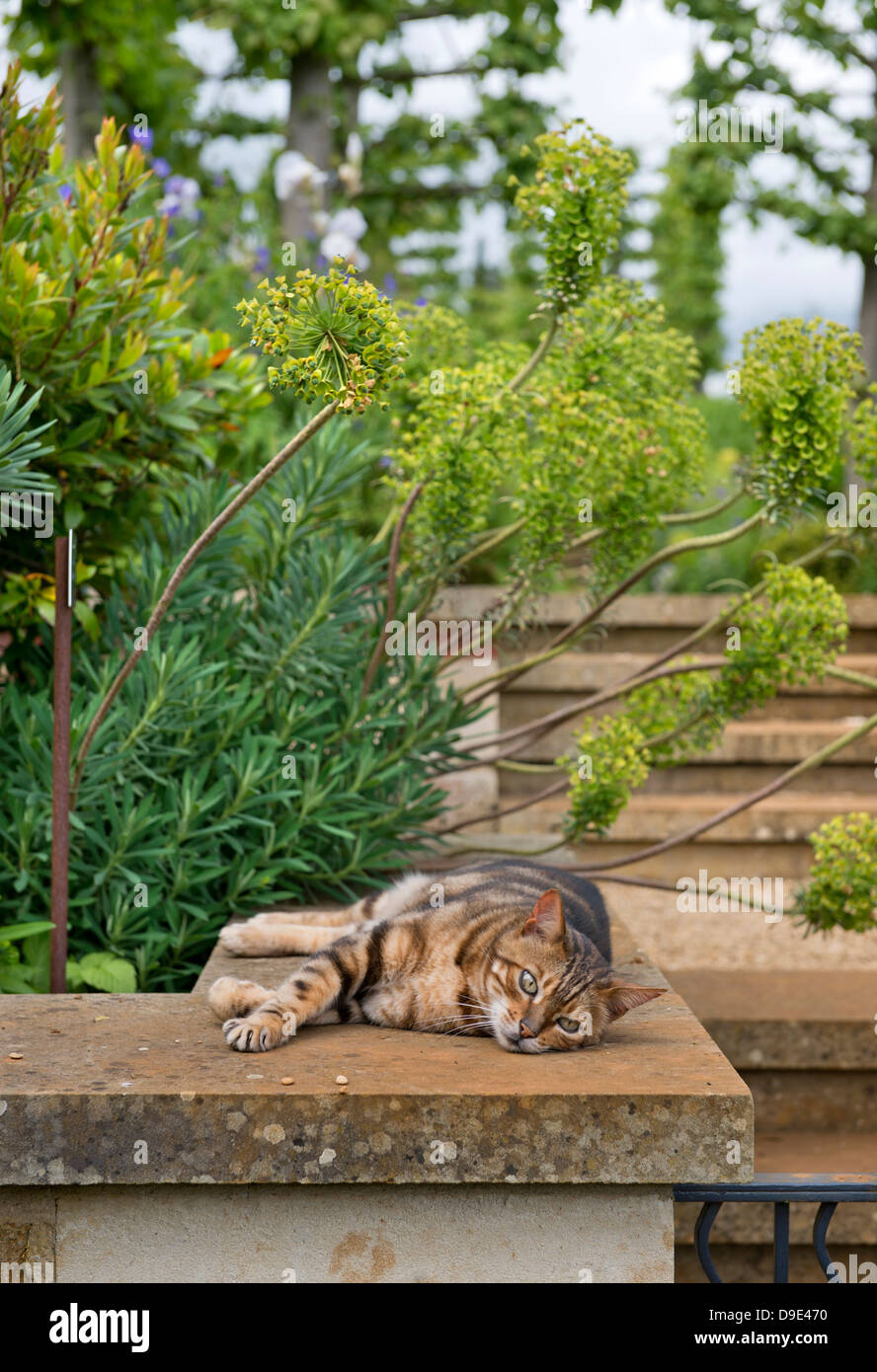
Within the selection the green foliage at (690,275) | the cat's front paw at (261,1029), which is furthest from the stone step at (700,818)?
the green foliage at (690,275)

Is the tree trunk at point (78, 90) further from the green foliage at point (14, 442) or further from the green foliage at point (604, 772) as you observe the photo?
the green foliage at point (14, 442)

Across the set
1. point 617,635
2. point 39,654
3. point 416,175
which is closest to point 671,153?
point 416,175

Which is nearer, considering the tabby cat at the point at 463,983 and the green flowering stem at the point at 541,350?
the tabby cat at the point at 463,983

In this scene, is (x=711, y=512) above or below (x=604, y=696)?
above

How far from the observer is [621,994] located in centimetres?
243

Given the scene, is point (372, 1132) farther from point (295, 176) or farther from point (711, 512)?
point (295, 176)

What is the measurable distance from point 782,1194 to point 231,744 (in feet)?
6.06

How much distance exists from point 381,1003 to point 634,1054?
0.53 metres

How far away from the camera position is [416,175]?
1305cm

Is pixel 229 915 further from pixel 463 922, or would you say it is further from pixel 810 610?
pixel 810 610

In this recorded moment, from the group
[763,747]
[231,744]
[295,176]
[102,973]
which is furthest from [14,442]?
[295,176]

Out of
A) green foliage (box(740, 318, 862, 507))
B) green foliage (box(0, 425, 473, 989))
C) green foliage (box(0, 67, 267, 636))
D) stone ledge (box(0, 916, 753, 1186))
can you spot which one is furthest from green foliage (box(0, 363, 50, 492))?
green foliage (box(740, 318, 862, 507))

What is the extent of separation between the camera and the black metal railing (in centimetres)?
223

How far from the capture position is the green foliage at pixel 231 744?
3188 mm
